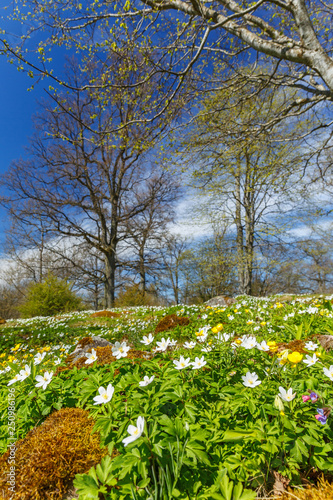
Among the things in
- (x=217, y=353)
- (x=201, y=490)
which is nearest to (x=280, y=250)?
(x=217, y=353)

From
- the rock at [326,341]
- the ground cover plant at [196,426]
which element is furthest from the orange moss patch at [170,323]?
the ground cover plant at [196,426]

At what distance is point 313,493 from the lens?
1012 mm

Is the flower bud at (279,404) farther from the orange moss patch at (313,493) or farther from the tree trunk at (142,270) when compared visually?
the tree trunk at (142,270)

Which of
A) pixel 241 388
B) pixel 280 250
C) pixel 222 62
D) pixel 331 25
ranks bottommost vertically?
pixel 241 388

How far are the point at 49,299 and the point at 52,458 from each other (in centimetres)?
1379

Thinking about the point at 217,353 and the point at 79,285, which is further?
the point at 79,285

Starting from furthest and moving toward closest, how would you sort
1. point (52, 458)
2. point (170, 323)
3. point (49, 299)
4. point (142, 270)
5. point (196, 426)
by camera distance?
point (142, 270), point (49, 299), point (170, 323), point (52, 458), point (196, 426)

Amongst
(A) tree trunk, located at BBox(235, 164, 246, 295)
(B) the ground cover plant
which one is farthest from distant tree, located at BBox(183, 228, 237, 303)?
(B) the ground cover plant

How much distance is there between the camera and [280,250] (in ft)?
46.0

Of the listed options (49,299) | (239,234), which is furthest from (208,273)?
(49,299)

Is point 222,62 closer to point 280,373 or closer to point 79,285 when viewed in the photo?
point 280,373

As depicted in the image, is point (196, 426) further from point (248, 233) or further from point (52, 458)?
point (248, 233)

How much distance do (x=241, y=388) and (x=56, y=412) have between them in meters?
1.25

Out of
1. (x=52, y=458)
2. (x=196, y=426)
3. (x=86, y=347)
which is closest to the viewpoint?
(x=196, y=426)
